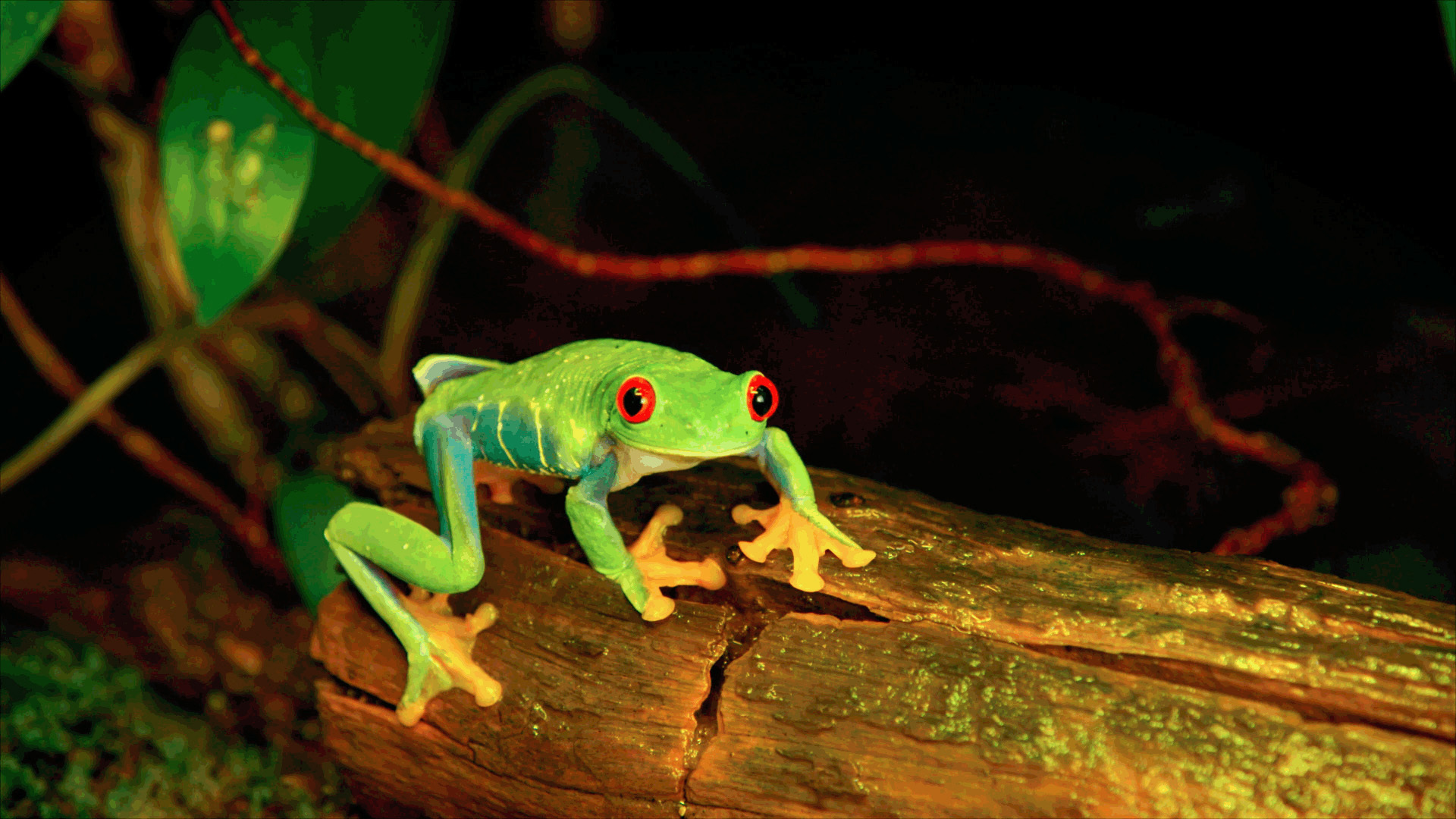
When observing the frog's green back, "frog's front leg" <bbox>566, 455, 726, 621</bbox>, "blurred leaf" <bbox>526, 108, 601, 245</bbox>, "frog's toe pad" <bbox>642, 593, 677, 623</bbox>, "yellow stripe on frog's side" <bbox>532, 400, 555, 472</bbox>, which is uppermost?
"blurred leaf" <bbox>526, 108, 601, 245</bbox>

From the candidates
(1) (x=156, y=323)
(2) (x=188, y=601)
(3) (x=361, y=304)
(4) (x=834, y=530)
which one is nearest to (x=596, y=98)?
(3) (x=361, y=304)

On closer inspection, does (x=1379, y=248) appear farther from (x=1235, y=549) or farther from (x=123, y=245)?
(x=123, y=245)

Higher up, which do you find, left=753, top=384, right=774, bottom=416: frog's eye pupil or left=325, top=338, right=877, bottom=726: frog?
left=753, top=384, right=774, bottom=416: frog's eye pupil

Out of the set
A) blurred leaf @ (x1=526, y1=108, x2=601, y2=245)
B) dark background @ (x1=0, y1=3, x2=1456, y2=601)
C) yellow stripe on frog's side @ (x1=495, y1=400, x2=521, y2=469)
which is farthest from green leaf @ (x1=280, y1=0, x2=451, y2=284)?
yellow stripe on frog's side @ (x1=495, y1=400, x2=521, y2=469)

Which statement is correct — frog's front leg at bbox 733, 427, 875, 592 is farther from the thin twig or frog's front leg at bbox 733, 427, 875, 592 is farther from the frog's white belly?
the thin twig

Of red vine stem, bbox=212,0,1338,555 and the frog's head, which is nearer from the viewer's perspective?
the frog's head

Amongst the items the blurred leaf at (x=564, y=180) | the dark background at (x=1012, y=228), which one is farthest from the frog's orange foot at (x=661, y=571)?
the blurred leaf at (x=564, y=180)
